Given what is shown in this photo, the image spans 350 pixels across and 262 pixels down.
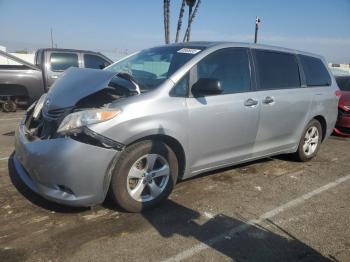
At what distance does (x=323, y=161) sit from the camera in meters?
5.99

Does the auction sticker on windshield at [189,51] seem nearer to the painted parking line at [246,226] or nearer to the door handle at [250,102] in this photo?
the door handle at [250,102]

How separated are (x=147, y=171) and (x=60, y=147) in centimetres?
90

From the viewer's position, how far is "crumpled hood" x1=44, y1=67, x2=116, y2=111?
3.52 m

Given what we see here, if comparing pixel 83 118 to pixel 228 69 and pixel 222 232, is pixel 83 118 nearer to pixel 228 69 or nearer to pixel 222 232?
pixel 222 232

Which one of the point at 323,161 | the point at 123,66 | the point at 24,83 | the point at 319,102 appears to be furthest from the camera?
the point at 24,83

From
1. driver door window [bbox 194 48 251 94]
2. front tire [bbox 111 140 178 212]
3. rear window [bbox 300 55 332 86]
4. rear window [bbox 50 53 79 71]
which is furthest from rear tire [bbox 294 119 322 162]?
rear window [bbox 50 53 79 71]

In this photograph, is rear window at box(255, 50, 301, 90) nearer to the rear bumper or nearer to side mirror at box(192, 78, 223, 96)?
side mirror at box(192, 78, 223, 96)

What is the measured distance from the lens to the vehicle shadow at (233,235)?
10.0 ft

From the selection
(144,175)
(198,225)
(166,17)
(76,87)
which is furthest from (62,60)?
(166,17)

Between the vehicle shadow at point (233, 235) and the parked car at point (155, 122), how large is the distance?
0.92 ft

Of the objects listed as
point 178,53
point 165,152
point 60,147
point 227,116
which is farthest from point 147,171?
point 178,53

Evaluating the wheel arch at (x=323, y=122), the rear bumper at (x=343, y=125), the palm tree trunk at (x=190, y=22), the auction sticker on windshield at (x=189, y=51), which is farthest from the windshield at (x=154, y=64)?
the palm tree trunk at (x=190, y=22)

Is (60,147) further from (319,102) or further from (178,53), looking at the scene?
(319,102)

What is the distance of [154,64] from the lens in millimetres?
4375
